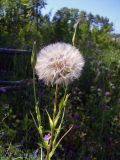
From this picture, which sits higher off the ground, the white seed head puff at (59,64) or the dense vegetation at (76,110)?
the white seed head puff at (59,64)

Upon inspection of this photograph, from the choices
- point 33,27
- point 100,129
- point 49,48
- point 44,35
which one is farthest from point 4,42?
point 49,48

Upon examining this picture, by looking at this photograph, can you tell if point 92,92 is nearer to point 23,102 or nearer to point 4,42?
point 23,102

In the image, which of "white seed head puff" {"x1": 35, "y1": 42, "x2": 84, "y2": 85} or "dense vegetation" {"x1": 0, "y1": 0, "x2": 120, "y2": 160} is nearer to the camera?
"white seed head puff" {"x1": 35, "y1": 42, "x2": 84, "y2": 85}

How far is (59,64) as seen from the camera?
1.67 m

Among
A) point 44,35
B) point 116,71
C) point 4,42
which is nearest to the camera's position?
point 116,71

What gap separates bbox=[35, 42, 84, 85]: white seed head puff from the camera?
1.62 metres

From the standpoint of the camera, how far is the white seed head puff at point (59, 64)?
5.30 feet

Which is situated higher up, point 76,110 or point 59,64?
point 59,64

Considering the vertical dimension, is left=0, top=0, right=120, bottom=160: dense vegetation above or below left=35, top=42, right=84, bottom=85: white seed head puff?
below

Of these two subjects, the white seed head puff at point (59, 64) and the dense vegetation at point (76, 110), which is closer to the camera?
the white seed head puff at point (59, 64)

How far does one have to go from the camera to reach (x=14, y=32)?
28.3 feet

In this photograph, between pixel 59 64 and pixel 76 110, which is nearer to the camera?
pixel 59 64

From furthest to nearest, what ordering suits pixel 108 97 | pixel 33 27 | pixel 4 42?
pixel 33 27, pixel 4 42, pixel 108 97

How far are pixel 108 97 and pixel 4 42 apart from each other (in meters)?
2.68
